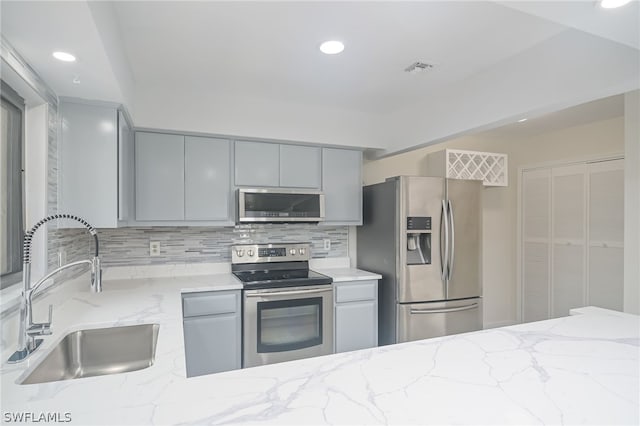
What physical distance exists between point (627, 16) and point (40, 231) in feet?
8.90

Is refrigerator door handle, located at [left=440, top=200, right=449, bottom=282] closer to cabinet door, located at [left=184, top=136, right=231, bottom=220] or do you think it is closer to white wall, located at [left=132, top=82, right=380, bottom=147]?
white wall, located at [left=132, top=82, right=380, bottom=147]

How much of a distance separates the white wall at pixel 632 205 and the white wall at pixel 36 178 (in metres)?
3.43

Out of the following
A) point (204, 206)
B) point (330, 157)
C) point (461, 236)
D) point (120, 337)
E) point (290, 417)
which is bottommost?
point (120, 337)

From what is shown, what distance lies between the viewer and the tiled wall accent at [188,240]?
8.87 feet

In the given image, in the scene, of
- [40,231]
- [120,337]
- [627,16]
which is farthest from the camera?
[40,231]

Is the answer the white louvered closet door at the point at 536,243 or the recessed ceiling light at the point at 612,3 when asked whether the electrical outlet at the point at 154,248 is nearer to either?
the recessed ceiling light at the point at 612,3

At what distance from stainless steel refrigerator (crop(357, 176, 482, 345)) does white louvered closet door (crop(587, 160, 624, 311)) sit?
1.45 meters

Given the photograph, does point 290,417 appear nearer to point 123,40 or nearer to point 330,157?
point 123,40

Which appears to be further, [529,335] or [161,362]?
[529,335]

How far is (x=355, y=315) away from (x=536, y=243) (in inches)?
105

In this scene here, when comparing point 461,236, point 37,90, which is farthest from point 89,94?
point 461,236

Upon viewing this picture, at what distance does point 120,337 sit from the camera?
156cm

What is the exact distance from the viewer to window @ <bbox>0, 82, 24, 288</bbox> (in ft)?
5.01

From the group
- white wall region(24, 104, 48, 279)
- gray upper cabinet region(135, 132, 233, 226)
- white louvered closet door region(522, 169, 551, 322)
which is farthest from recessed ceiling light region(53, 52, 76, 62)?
white louvered closet door region(522, 169, 551, 322)
